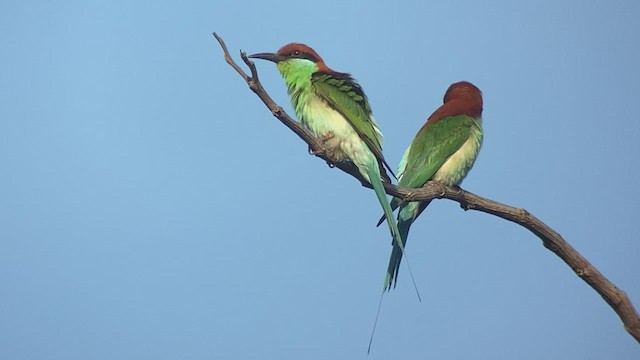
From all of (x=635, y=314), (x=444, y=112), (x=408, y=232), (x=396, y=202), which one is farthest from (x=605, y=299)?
(x=444, y=112)

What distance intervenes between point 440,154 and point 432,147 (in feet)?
0.27

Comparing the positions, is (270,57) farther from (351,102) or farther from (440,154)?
(440,154)

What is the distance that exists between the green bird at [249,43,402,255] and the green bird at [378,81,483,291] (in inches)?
19.2

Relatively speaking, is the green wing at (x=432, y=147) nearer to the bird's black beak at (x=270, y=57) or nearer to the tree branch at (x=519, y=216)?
the tree branch at (x=519, y=216)

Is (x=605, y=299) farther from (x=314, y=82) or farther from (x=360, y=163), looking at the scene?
(x=314, y=82)

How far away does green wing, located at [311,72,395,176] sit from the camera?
4.07 meters

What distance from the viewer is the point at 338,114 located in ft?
13.4

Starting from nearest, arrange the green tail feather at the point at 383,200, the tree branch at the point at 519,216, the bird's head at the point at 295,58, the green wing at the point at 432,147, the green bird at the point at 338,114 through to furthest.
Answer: the tree branch at the point at 519,216
the green tail feather at the point at 383,200
the green bird at the point at 338,114
the bird's head at the point at 295,58
the green wing at the point at 432,147

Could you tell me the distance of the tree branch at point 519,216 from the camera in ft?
9.84

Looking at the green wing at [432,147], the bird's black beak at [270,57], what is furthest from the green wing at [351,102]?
the green wing at [432,147]

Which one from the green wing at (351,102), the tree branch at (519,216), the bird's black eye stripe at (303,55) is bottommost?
the tree branch at (519,216)

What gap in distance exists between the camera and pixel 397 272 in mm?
4141

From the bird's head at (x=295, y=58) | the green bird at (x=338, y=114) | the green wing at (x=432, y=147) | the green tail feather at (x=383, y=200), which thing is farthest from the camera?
the green wing at (x=432, y=147)

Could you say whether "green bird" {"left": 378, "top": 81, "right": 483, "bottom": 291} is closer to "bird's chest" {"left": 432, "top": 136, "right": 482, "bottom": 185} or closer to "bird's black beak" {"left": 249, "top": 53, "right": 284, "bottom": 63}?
"bird's chest" {"left": 432, "top": 136, "right": 482, "bottom": 185}
